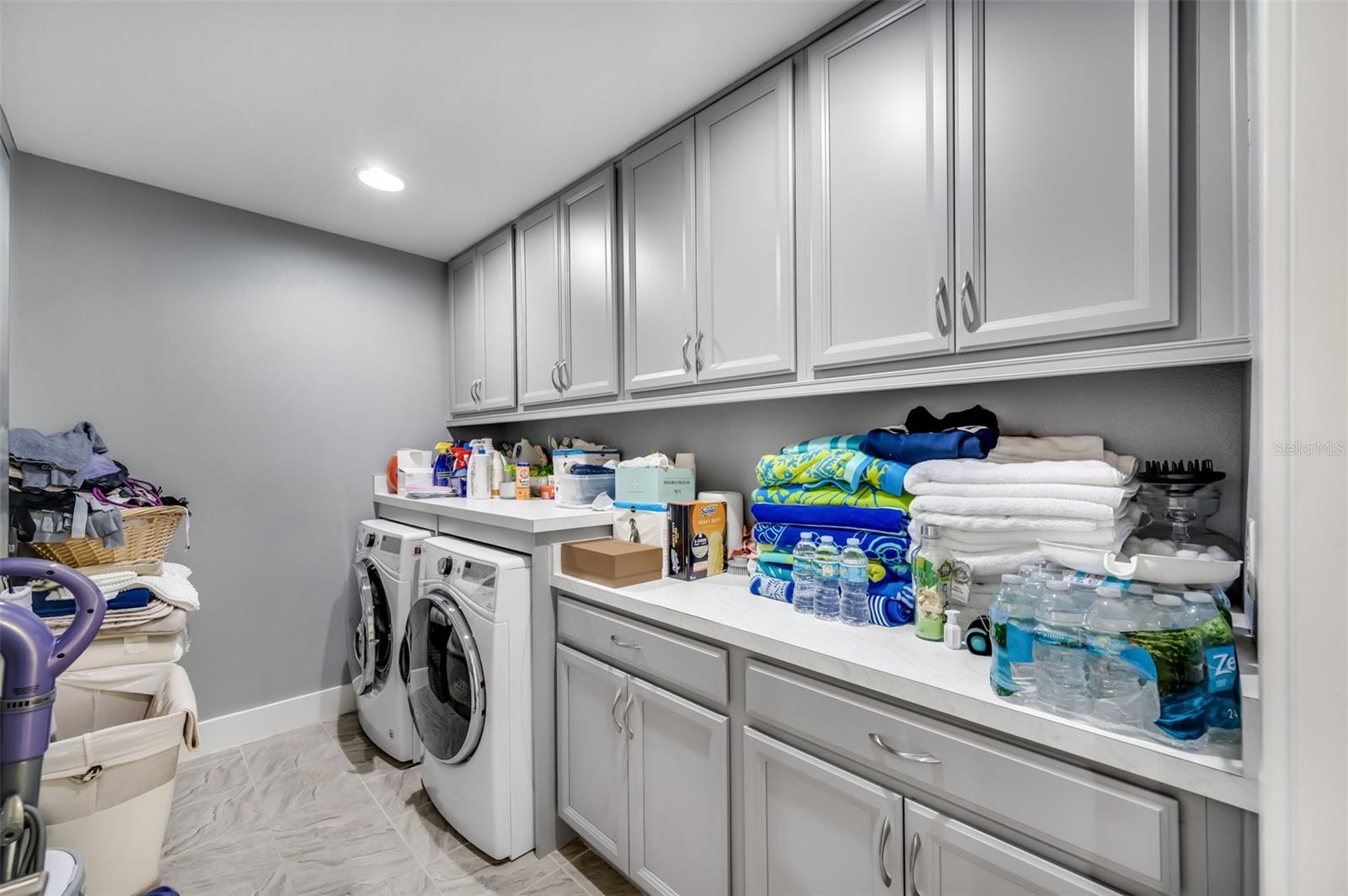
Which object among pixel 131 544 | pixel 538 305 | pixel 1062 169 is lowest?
pixel 131 544

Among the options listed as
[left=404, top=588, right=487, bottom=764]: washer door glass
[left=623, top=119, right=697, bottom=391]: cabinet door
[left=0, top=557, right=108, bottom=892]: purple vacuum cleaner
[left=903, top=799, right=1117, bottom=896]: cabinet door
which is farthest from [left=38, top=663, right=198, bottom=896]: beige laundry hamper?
[left=903, top=799, right=1117, bottom=896]: cabinet door

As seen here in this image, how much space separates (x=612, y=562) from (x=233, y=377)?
7.00 ft

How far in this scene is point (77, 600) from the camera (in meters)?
1.25

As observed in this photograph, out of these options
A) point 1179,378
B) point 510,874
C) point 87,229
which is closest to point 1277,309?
point 1179,378

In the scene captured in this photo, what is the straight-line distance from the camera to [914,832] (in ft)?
3.35

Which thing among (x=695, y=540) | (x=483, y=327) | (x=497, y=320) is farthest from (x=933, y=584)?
(x=483, y=327)

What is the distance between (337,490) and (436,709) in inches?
55.1

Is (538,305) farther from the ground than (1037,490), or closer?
farther from the ground

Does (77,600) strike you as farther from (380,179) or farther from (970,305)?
(970,305)

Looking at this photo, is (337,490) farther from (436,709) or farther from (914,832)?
(914,832)

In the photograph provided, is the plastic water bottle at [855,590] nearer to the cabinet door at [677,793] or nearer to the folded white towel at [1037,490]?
the folded white towel at [1037,490]

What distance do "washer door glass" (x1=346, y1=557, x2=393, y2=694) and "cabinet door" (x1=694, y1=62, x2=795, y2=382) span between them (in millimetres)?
1715

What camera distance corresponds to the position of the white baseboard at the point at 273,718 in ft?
8.08

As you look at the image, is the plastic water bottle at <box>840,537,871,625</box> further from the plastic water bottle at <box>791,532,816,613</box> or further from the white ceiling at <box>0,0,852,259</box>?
the white ceiling at <box>0,0,852,259</box>
